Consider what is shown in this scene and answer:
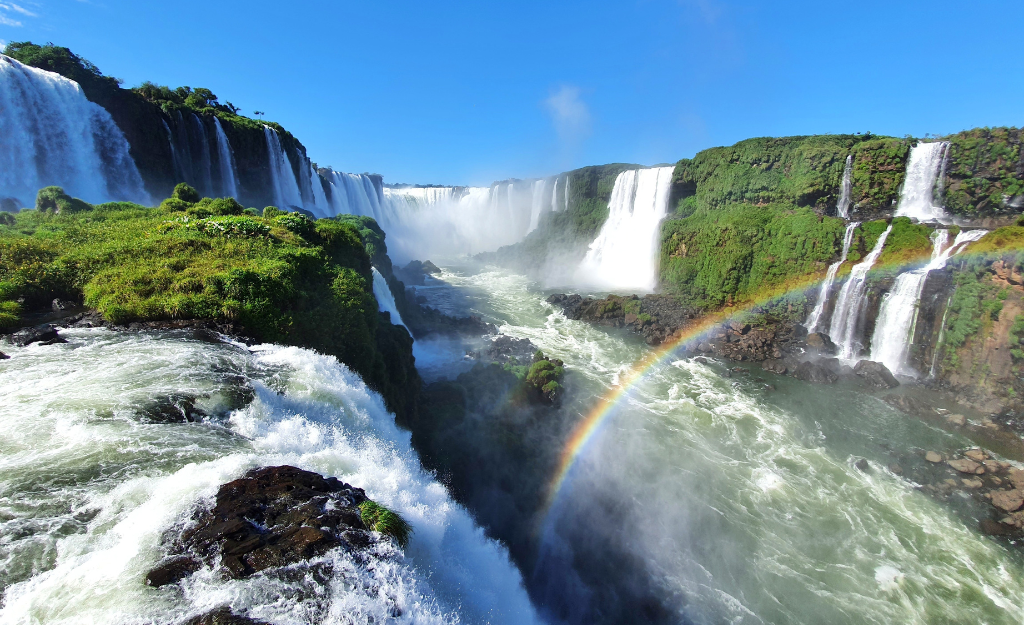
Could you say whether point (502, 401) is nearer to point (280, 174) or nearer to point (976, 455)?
point (976, 455)

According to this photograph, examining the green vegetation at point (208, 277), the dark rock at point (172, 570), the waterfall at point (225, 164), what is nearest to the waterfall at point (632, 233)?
the green vegetation at point (208, 277)

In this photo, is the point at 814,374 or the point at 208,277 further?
the point at 814,374

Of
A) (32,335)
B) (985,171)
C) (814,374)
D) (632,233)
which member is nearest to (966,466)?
(814,374)

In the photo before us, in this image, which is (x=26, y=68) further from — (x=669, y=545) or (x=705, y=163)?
(x=705, y=163)

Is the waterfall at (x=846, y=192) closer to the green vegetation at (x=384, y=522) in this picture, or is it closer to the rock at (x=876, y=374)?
the rock at (x=876, y=374)

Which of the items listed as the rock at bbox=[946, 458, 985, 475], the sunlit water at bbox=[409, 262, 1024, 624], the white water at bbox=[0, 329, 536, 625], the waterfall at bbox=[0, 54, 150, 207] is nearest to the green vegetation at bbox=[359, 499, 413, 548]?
the white water at bbox=[0, 329, 536, 625]

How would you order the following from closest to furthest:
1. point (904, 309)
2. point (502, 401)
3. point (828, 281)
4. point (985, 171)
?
point (502, 401) → point (904, 309) → point (985, 171) → point (828, 281)
